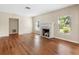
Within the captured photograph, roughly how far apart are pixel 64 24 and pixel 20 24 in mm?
5113

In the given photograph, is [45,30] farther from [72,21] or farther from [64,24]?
[72,21]

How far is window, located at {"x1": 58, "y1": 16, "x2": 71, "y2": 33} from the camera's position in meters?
5.66

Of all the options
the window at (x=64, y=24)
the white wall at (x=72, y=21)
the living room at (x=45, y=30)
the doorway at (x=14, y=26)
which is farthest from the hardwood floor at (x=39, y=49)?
the doorway at (x=14, y=26)

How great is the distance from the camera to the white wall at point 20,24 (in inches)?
294

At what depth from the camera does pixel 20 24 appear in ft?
30.7

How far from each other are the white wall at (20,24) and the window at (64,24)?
184 inches

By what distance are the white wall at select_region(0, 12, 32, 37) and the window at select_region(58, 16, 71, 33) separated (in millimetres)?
4672

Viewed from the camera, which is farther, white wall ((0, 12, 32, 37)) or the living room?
white wall ((0, 12, 32, 37))

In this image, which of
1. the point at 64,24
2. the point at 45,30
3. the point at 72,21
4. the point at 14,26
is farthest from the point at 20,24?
the point at 72,21

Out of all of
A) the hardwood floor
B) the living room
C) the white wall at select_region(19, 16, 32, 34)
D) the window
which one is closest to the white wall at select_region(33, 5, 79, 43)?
the living room

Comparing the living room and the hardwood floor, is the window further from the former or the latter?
the hardwood floor
